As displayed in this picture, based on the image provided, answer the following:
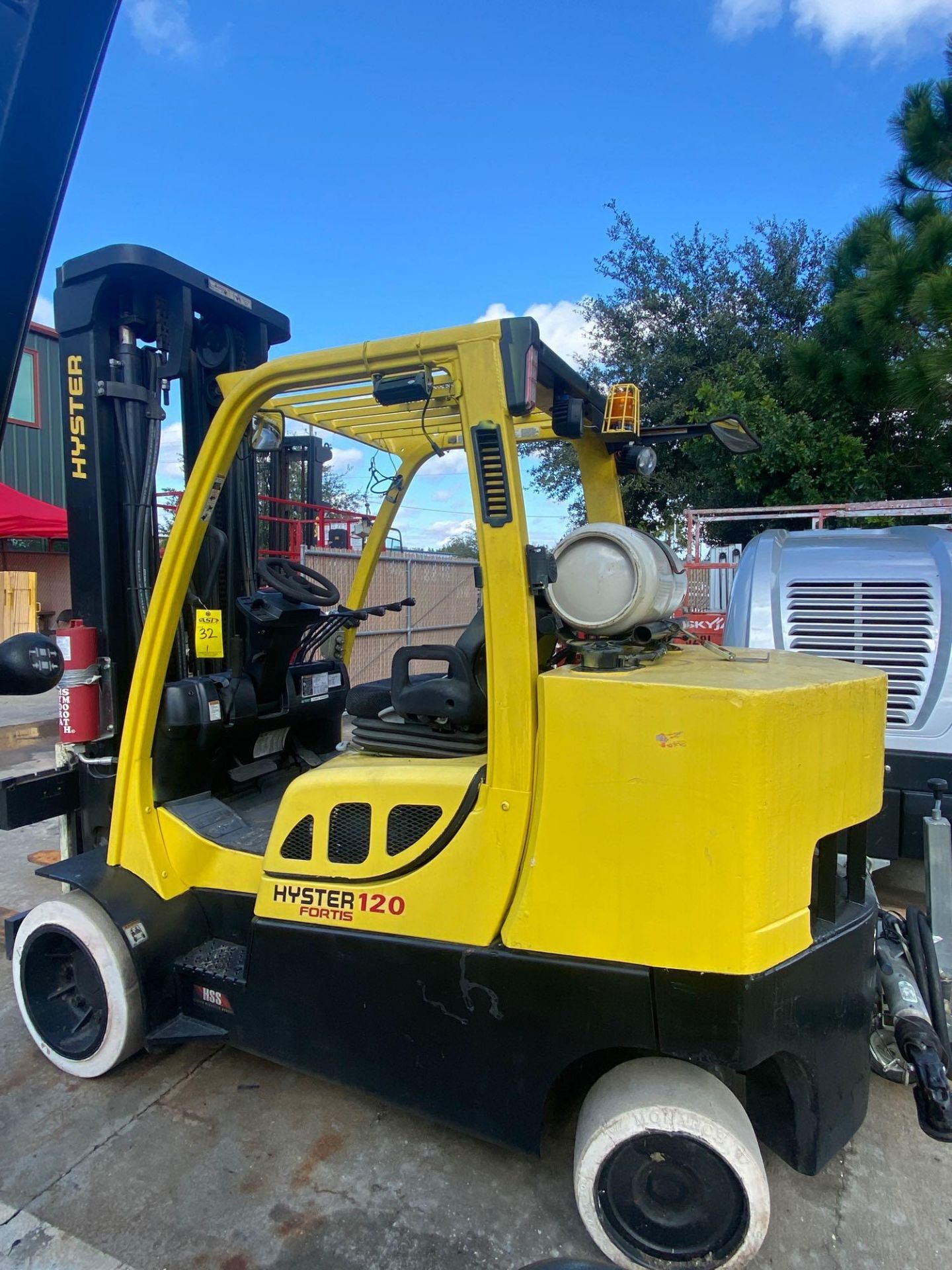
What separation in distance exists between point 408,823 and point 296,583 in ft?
4.70

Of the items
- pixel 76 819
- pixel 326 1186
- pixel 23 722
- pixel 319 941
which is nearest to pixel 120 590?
pixel 76 819

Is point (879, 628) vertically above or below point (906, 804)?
above

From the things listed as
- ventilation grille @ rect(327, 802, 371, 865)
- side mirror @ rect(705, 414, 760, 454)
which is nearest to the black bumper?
side mirror @ rect(705, 414, 760, 454)

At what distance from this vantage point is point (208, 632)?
9.98 feet

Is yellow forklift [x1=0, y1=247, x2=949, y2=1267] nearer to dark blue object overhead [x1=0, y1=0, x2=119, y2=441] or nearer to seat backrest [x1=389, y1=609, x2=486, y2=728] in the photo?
seat backrest [x1=389, y1=609, x2=486, y2=728]

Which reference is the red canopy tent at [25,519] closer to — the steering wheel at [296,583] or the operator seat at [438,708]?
the steering wheel at [296,583]

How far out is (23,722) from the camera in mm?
9812

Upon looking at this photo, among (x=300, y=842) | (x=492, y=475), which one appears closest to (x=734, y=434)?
(x=492, y=475)

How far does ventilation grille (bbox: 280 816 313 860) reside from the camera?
2504mm

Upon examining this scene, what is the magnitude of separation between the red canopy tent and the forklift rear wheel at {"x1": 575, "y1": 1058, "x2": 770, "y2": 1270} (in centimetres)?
1372

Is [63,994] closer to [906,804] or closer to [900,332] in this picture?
[906,804]

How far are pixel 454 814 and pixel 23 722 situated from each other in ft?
31.0

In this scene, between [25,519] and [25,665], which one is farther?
[25,519]

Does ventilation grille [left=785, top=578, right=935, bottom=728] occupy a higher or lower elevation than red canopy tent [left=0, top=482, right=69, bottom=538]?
lower
